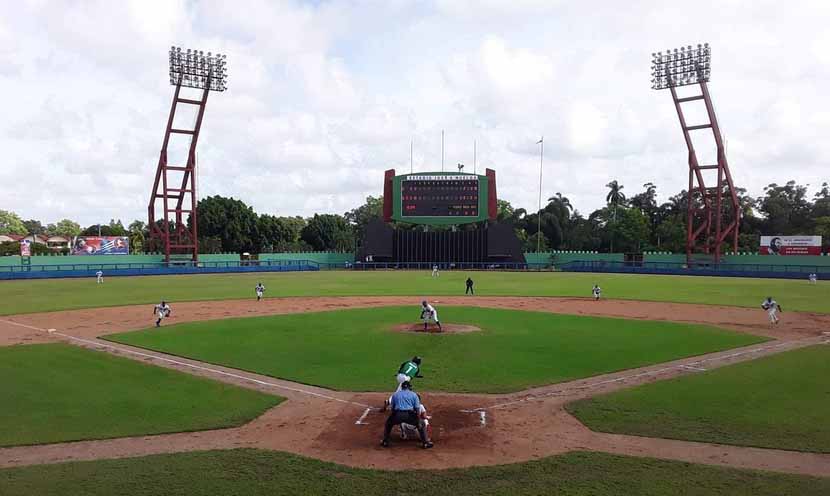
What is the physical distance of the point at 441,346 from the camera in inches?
873

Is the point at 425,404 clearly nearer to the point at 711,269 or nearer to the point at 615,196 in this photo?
the point at 711,269

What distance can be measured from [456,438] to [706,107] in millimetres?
81030

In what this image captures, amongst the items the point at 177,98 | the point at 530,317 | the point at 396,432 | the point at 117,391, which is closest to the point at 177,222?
the point at 177,98

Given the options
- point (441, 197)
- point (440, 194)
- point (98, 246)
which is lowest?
point (98, 246)

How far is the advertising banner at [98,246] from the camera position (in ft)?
262

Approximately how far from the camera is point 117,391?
15266mm

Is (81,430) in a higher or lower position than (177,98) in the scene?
lower

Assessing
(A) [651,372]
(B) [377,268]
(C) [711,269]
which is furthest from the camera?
(B) [377,268]

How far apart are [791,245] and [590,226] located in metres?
50.0

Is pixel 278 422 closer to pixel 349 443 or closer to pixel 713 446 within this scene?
pixel 349 443

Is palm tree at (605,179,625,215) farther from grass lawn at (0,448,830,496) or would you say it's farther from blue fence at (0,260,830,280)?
grass lawn at (0,448,830,496)

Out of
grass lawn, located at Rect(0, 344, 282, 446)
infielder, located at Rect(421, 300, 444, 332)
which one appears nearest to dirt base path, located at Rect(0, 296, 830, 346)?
grass lawn, located at Rect(0, 344, 282, 446)

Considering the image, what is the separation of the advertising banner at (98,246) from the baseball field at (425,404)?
55.7 m

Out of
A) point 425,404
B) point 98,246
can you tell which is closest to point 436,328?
point 425,404
